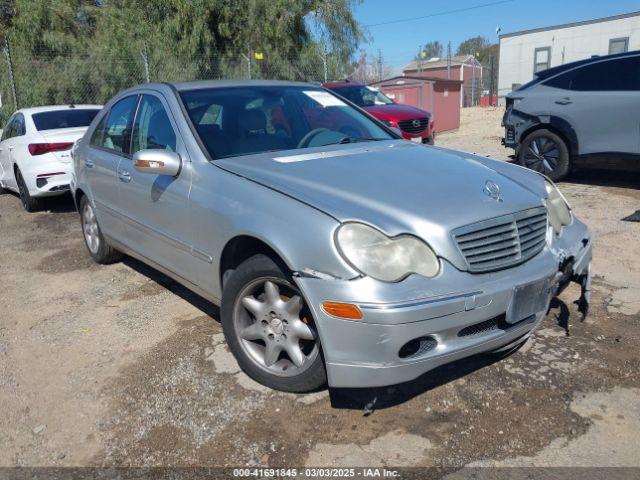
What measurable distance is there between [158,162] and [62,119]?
5430mm

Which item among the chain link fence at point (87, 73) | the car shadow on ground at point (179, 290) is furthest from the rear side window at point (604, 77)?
the chain link fence at point (87, 73)

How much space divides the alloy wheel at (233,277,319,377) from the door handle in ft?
5.27

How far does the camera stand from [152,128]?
404 cm

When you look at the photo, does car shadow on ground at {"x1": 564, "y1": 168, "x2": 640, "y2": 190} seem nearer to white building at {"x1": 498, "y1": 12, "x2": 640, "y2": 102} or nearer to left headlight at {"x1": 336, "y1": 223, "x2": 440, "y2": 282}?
left headlight at {"x1": 336, "y1": 223, "x2": 440, "y2": 282}

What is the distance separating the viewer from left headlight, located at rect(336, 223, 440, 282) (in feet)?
8.27

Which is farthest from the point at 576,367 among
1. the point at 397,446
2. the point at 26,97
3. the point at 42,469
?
the point at 26,97

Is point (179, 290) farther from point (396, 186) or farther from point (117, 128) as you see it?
point (396, 186)

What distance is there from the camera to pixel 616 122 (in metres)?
7.28

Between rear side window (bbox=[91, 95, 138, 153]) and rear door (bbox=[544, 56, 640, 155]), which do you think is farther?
rear door (bbox=[544, 56, 640, 155])

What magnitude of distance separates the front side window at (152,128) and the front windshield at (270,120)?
0.66ft

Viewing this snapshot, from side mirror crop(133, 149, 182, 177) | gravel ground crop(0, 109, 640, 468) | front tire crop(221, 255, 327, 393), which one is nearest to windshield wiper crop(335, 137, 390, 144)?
side mirror crop(133, 149, 182, 177)

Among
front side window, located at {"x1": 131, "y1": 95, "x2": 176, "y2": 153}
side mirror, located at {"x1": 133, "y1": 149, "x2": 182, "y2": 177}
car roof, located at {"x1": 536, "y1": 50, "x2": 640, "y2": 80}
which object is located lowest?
side mirror, located at {"x1": 133, "y1": 149, "x2": 182, "y2": 177}

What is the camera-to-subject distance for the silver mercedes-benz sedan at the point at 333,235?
99.8 inches

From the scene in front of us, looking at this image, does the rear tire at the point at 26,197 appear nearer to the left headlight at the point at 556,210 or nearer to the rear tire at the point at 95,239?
the rear tire at the point at 95,239
